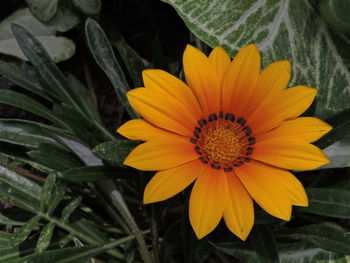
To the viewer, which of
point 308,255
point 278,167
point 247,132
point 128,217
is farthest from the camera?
point 128,217

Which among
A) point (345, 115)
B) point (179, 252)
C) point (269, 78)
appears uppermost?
point (269, 78)

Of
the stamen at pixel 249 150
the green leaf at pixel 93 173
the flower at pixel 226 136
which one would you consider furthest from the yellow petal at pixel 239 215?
the green leaf at pixel 93 173

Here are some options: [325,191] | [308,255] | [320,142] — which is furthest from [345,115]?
[308,255]

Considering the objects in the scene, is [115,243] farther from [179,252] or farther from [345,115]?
[345,115]

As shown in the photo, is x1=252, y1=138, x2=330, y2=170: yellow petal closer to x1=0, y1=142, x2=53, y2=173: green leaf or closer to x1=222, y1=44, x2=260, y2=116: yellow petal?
x1=222, y1=44, x2=260, y2=116: yellow petal

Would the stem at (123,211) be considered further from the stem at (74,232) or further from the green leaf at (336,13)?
the green leaf at (336,13)

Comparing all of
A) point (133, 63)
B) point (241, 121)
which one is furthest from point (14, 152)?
point (241, 121)

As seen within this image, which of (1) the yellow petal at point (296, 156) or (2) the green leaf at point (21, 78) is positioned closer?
(1) the yellow petal at point (296, 156)
